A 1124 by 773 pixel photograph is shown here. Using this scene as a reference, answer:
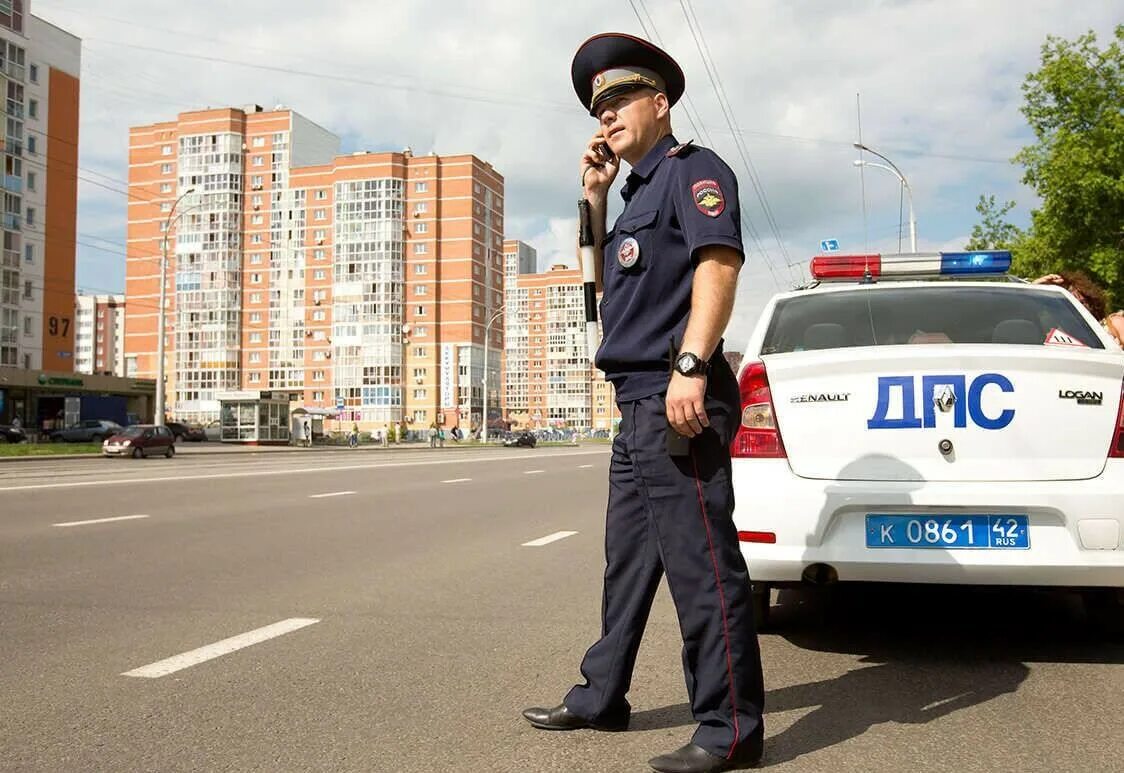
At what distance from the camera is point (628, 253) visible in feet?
10.2

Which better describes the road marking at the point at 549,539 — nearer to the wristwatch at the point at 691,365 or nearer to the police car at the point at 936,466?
the police car at the point at 936,466

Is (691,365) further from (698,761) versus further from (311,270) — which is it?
(311,270)

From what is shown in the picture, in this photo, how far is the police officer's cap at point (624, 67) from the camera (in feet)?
10.4

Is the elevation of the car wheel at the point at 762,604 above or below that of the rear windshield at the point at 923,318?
below

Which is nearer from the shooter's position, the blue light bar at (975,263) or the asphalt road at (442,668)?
the asphalt road at (442,668)

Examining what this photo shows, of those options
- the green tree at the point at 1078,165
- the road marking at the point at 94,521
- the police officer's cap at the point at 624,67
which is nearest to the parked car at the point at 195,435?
the green tree at the point at 1078,165

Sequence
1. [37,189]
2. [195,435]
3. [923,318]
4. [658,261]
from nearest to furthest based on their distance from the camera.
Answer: [658,261], [923,318], [195,435], [37,189]

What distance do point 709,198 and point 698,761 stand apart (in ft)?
5.05

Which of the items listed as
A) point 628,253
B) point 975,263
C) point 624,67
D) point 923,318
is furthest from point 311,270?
point 628,253

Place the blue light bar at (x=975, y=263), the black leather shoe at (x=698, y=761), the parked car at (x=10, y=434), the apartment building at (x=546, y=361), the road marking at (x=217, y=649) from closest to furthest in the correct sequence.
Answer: the black leather shoe at (x=698, y=761) → the road marking at (x=217, y=649) → the blue light bar at (x=975, y=263) → the parked car at (x=10, y=434) → the apartment building at (x=546, y=361)

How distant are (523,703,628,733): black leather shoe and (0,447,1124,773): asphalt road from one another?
51mm

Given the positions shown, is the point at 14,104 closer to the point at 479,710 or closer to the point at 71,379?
the point at 71,379

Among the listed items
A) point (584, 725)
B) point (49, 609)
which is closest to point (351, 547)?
point (49, 609)

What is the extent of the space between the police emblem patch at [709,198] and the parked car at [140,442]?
1443 inches
